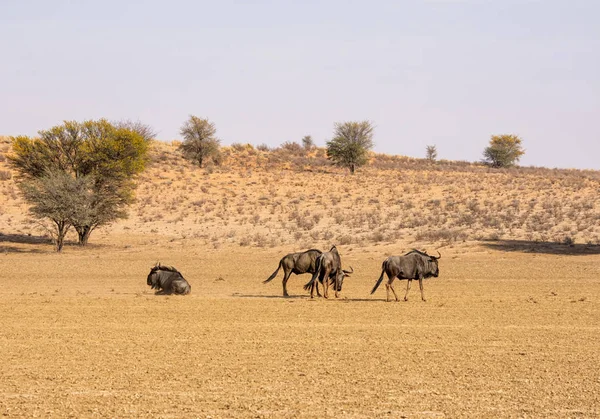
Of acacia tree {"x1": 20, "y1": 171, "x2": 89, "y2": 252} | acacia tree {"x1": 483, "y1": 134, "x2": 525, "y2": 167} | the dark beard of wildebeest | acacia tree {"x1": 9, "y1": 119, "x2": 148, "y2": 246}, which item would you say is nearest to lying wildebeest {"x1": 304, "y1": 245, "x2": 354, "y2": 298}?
the dark beard of wildebeest

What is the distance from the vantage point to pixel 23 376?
11.6 meters

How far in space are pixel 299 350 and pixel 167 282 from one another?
901 centimetres

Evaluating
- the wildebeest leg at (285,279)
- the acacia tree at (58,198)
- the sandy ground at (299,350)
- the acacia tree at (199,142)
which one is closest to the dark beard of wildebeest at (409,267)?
the sandy ground at (299,350)

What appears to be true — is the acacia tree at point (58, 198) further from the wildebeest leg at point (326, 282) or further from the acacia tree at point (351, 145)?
the acacia tree at point (351, 145)

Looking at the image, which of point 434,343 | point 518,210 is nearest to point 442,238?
point 518,210

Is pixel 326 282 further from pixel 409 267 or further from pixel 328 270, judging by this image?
pixel 409 267

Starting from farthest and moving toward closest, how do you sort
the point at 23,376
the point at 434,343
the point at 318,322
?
1. the point at 318,322
2. the point at 434,343
3. the point at 23,376

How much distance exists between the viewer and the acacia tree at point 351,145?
70.6 m

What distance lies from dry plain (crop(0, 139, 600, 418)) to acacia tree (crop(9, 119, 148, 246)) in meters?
2.15

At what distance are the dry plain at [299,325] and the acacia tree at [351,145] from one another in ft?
88.8

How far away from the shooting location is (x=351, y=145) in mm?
70688

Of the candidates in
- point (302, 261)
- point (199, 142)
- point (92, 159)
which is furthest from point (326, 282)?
point (199, 142)

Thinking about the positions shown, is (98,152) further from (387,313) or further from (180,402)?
(180,402)

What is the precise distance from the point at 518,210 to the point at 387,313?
29970mm
